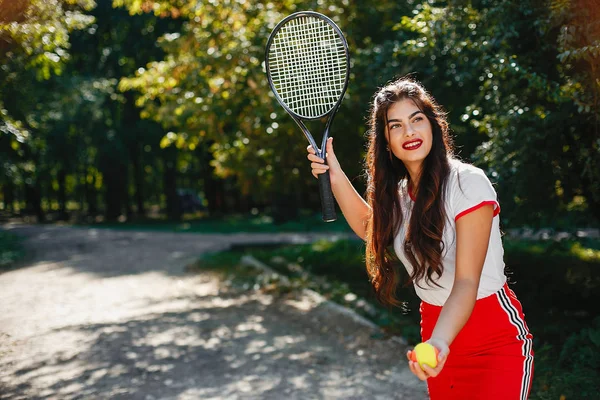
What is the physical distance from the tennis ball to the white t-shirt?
550 mm

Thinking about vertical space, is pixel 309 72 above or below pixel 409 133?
above

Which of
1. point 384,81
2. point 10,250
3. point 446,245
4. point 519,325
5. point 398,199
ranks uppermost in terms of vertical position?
point 384,81

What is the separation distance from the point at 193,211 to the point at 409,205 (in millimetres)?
36536

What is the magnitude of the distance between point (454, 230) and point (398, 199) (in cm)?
34

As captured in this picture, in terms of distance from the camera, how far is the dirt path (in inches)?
220

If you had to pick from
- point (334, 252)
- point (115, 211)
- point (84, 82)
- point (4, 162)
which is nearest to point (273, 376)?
point (334, 252)

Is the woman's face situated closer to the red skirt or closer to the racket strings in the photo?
the red skirt

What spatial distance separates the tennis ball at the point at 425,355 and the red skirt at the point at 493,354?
530 millimetres

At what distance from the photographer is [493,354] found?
238 centimetres

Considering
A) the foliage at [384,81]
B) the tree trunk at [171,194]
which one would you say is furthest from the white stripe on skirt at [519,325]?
the tree trunk at [171,194]

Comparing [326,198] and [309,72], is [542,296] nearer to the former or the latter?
[309,72]

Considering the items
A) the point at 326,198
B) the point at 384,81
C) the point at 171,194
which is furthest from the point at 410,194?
the point at 171,194

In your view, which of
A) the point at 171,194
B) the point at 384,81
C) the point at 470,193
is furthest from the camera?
the point at 171,194

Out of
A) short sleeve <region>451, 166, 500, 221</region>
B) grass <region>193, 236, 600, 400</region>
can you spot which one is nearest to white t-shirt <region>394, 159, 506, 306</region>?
short sleeve <region>451, 166, 500, 221</region>
